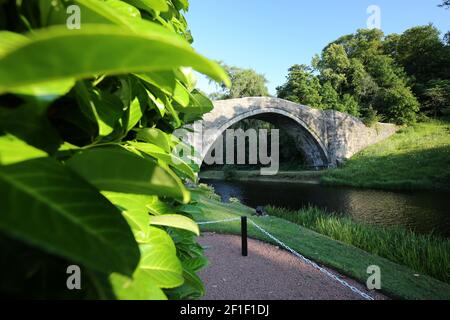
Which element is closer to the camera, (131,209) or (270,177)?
(131,209)

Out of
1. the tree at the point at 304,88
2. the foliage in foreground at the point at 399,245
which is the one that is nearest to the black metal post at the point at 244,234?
the foliage in foreground at the point at 399,245

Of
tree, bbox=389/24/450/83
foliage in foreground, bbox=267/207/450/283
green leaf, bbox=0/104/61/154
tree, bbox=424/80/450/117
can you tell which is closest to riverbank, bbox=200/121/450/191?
tree, bbox=424/80/450/117

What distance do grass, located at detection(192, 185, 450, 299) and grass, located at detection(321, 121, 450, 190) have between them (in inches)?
498

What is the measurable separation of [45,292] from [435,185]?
1884cm

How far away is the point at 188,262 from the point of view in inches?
41.9

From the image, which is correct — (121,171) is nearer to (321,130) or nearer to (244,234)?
(244,234)

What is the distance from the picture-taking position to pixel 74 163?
385mm

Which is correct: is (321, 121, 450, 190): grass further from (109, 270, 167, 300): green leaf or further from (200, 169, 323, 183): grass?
(109, 270, 167, 300): green leaf

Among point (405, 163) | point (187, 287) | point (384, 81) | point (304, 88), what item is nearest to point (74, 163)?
point (187, 287)

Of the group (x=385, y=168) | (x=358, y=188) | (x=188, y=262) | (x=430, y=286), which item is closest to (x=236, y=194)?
(x=358, y=188)

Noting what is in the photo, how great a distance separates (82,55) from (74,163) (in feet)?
0.64

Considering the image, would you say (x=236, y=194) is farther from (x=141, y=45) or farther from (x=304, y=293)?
(x=141, y=45)

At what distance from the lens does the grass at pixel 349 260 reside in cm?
377

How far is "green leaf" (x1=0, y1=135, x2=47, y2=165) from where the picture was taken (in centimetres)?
30
